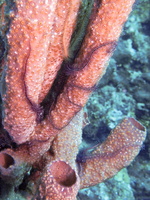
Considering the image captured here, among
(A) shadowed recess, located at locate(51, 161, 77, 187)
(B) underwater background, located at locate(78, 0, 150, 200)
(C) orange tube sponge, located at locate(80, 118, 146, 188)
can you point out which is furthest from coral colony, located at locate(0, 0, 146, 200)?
(B) underwater background, located at locate(78, 0, 150, 200)

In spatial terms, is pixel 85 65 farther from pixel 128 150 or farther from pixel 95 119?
pixel 95 119

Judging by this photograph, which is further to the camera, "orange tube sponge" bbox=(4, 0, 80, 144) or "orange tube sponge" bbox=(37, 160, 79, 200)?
"orange tube sponge" bbox=(37, 160, 79, 200)

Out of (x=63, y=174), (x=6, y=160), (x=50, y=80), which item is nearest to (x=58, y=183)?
(x=63, y=174)

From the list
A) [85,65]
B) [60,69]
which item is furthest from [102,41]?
[60,69]

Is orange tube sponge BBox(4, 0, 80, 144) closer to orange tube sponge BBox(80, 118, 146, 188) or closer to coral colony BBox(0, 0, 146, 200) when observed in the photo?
coral colony BBox(0, 0, 146, 200)

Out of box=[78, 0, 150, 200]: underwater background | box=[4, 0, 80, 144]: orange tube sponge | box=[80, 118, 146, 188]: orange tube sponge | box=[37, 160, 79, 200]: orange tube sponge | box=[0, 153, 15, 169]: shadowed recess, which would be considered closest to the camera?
box=[4, 0, 80, 144]: orange tube sponge

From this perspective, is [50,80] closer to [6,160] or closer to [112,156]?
→ [6,160]

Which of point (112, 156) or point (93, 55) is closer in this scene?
point (93, 55)
